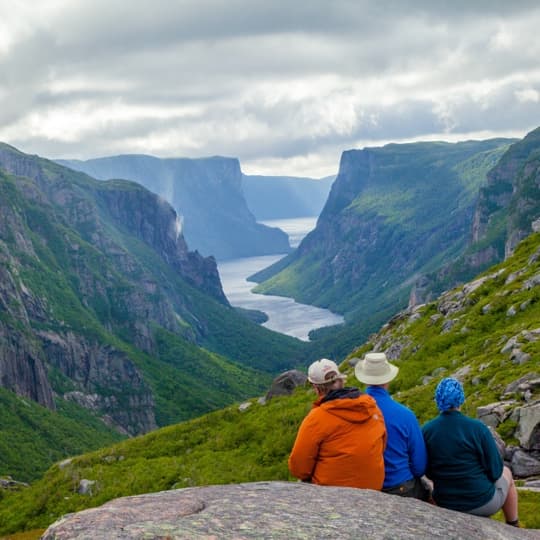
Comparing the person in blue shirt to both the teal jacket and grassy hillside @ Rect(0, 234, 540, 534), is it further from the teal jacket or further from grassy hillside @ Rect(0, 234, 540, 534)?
grassy hillside @ Rect(0, 234, 540, 534)

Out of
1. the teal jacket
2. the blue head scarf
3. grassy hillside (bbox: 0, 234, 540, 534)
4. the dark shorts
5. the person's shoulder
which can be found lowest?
grassy hillside (bbox: 0, 234, 540, 534)

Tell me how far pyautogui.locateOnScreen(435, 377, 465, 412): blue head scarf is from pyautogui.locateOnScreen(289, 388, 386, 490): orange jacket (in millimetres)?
1637

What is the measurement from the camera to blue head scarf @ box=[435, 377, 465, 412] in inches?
642

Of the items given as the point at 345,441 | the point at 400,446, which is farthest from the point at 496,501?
the point at 345,441

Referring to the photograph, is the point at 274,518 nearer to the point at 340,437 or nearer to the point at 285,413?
the point at 340,437

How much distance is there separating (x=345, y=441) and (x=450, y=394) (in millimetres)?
2904

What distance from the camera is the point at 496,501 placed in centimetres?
1672

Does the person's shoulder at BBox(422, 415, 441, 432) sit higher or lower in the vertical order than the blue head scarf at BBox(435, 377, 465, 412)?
lower

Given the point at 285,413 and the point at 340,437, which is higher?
the point at 340,437

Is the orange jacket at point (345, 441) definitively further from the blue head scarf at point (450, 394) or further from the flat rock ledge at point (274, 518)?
the blue head scarf at point (450, 394)

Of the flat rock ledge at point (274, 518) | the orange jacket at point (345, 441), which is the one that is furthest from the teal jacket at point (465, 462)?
the orange jacket at point (345, 441)

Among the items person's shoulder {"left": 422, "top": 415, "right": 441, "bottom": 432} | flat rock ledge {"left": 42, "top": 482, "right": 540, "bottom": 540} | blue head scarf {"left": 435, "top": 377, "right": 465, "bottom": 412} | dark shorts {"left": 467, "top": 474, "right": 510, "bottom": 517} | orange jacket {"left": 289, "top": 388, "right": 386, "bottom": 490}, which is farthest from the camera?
person's shoulder {"left": 422, "top": 415, "right": 441, "bottom": 432}

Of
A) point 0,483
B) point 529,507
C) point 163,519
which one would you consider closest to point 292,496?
point 163,519

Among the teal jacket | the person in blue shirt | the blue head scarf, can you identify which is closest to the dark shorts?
the teal jacket
